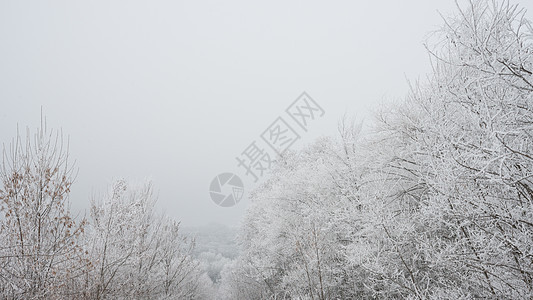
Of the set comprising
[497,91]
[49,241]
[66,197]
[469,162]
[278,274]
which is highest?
[66,197]

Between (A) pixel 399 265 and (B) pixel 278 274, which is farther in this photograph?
(B) pixel 278 274

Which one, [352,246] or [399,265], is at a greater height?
[352,246]

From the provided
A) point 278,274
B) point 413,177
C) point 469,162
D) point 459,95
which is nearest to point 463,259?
point 469,162

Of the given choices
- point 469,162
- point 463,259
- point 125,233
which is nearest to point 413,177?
point 463,259

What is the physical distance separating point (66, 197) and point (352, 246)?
7553 mm

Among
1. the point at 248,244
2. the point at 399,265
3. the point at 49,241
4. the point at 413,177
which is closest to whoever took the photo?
the point at 49,241

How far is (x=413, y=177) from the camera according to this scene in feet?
27.9

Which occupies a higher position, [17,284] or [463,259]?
[17,284]

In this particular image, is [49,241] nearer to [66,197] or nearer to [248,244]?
[66,197]

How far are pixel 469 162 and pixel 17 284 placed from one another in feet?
23.7

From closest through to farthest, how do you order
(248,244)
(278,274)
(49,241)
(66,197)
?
(49,241) < (66,197) < (278,274) < (248,244)

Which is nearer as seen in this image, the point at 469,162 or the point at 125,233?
the point at 469,162

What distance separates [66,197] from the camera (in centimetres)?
458

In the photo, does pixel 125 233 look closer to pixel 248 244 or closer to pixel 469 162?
pixel 469 162
